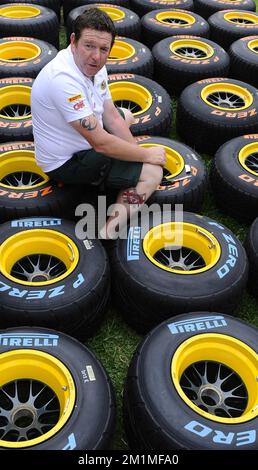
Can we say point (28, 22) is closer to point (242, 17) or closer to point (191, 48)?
point (191, 48)

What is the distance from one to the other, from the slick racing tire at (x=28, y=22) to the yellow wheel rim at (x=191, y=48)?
141 centimetres

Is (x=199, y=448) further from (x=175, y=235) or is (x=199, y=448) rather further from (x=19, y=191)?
(x=19, y=191)

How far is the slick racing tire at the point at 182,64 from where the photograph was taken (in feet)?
15.9

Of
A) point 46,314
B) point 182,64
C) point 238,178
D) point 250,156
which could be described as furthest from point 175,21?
point 46,314

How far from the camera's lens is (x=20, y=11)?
5695mm

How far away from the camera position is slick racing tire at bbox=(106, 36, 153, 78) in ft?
15.4

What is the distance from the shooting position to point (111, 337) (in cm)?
298

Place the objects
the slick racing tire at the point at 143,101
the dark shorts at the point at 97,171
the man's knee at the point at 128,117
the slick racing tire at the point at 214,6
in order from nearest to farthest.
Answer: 1. the dark shorts at the point at 97,171
2. the man's knee at the point at 128,117
3. the slick racing tire at the point at 143,101
4. the slick racing tire at the point at 214,6

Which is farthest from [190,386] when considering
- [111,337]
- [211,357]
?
[111,337]

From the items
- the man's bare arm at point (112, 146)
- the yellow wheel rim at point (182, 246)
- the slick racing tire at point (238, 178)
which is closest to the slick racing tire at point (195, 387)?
the yellow wheel rim at point (182, 246)

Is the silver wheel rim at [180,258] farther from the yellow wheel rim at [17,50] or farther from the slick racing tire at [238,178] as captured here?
the yellow wheel rim at [17,50]

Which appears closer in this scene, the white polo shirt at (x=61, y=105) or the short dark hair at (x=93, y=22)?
the short dark hair at (x=93, y=22)

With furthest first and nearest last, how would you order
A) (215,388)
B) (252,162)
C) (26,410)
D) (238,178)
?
(252,162) < (238,178) < (215,388) < (26,410)

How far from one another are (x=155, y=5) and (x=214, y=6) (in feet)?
2.79
